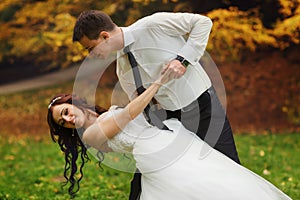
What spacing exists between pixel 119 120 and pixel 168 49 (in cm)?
50

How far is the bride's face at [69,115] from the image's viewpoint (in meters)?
2.86

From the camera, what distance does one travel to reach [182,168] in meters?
2.58

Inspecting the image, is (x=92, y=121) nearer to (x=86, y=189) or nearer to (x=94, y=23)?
(x=94, y=23)

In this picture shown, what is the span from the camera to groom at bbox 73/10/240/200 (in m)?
2.76

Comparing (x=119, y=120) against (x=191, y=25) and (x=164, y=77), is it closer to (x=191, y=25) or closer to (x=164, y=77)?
(x=164, y=77)

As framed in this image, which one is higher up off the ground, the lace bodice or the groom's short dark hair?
the groom's short dark hair

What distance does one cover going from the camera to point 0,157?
21.3 ft

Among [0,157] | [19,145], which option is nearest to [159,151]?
[0,157]

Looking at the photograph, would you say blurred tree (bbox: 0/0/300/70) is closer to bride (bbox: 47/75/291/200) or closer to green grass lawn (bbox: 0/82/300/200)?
green grass lawn (bbox: 0/82/300/200)

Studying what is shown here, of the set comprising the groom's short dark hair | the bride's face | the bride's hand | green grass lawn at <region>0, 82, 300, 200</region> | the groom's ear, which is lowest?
green grass lawn at <region>0, 82, 300, 200</region>

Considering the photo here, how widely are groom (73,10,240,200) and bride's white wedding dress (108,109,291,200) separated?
22cm

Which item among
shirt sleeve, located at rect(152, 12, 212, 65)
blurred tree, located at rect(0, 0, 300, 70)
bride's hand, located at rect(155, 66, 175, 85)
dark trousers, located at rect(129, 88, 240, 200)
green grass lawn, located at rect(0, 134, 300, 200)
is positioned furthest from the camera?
blurred tree, located at rect(0, 0, 300, 70)

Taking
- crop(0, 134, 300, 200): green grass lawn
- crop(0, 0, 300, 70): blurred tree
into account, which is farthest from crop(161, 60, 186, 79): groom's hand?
crop(0, 0, 300, 70): blurred tree

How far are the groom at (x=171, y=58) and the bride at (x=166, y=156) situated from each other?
0.15 metres
